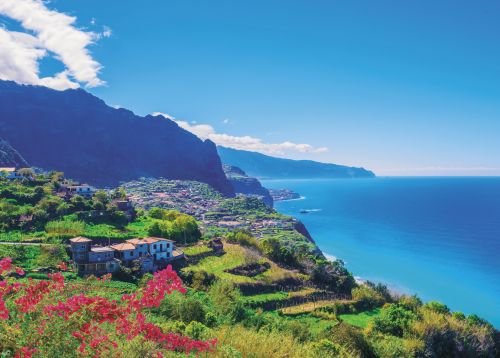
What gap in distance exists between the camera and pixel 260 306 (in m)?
46.8

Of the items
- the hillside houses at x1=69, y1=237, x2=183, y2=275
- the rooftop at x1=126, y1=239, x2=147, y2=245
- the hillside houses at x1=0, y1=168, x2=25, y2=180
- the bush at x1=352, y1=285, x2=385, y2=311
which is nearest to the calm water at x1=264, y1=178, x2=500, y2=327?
the bush at x1=352, y1=285, x2=385, y2=311

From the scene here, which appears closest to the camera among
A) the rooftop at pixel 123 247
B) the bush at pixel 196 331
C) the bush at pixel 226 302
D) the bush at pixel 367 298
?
the bush at pixel 196 331

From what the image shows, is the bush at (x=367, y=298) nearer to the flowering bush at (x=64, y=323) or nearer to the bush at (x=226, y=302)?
Answer: the bush at (x=226, y=302)

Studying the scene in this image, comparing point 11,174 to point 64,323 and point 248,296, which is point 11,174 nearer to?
point 248,296

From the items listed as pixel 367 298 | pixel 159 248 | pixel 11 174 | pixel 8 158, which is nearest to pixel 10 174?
pixel 11 174

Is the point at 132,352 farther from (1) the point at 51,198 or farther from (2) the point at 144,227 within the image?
(1) the point at 51,198

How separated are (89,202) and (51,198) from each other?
20.2 feet

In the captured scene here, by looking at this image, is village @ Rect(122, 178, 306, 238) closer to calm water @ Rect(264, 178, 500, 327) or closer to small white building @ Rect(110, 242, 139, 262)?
calm water @ Rect(264, 178, 500, 327)

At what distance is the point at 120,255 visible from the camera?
1927 inches

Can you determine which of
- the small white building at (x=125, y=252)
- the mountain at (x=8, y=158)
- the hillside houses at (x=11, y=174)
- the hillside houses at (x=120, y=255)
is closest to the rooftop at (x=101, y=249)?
the hillside houses at (x=120, y=255)

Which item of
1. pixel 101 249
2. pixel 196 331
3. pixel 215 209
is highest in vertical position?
pixel 196 331

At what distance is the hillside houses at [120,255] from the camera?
45812 mm

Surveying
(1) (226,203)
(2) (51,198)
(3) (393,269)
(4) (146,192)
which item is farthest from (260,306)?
(4) (146,192)

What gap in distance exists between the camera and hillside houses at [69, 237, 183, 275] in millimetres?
45812
